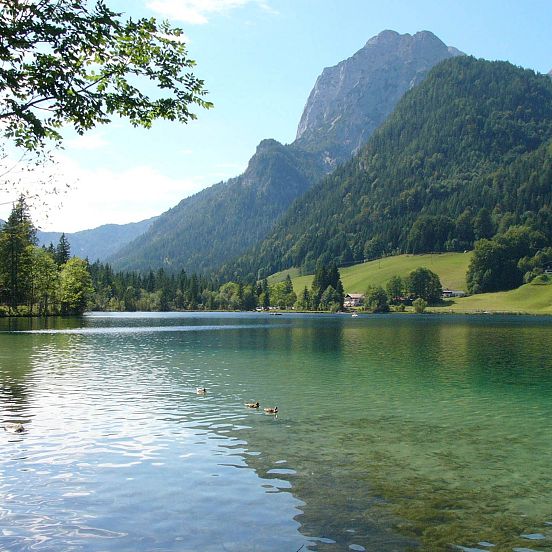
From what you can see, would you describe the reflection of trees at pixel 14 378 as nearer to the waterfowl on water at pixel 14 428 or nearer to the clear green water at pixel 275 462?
the clear green water at pixel 275 462

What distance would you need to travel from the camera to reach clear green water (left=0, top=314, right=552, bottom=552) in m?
15.6

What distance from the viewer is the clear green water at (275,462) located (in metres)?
15.6

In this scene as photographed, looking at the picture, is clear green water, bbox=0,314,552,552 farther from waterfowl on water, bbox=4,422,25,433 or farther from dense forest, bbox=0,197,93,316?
dense forest, bbox=0,197,93,316

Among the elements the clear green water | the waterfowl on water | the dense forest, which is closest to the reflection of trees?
the clear green water

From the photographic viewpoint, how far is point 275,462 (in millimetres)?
22953

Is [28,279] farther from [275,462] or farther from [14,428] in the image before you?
[275,462]

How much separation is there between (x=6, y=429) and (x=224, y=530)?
16.9 m

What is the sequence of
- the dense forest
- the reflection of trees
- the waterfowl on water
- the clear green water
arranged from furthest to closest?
the dense forest, the reflection of trees, the waterfowl on water, the clear green water

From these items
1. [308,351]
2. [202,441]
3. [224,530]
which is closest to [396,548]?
[224,530]

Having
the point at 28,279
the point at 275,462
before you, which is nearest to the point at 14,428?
the point at 275,462

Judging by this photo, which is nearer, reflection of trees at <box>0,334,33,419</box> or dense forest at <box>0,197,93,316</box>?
reflection of trees at <box>0,334,33,419</box>

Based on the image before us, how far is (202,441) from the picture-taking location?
86.6 ft

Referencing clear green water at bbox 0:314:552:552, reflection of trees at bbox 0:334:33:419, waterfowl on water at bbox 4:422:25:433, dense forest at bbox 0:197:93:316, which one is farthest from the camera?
dense forest at bbox 0:197:93:316

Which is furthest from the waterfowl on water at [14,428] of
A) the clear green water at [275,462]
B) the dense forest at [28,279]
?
the dense forest at [28,279]
